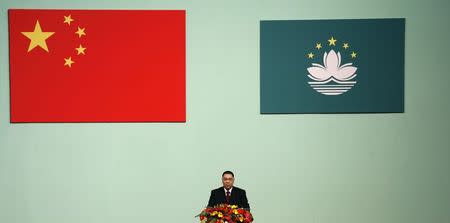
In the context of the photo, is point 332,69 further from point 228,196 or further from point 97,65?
point 97,65

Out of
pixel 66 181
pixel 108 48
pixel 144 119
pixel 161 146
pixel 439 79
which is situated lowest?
pixel 66 181

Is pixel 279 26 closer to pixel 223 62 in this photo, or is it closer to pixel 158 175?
pixel 223 62

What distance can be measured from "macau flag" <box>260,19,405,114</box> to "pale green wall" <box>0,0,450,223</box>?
0.11 metres

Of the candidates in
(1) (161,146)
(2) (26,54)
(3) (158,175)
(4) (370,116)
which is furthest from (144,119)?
(4) (370,116)

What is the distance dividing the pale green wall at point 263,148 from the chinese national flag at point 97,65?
155 mm

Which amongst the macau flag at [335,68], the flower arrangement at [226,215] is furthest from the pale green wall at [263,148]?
the flower arrangement at [226,215]

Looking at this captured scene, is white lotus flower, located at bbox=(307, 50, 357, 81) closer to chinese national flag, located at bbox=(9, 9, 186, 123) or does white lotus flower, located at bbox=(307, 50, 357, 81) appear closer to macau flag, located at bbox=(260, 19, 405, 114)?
macau flag, located at bbox=(260, 19, 405, 114)

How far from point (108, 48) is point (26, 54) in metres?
0.95

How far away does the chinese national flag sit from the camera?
4840 mm

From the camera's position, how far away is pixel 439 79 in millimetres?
4949

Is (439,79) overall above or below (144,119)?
A: above

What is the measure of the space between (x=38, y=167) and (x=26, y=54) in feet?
4.35

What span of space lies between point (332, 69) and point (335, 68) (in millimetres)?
37

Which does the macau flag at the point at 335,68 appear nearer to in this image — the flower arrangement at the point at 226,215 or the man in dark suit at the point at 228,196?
the man in dark suit at the point at 228,196
